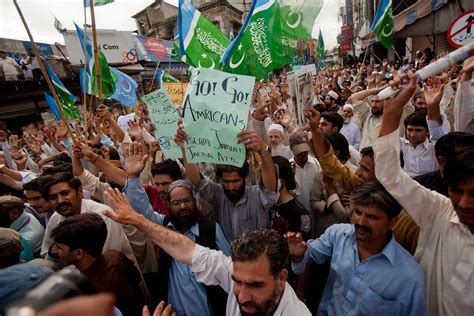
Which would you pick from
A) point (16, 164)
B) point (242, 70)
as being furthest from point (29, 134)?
point (242, 70)

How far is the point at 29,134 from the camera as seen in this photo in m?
7.66

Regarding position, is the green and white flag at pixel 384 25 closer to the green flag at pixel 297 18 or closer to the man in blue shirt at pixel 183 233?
the green flag at pixel 297 18

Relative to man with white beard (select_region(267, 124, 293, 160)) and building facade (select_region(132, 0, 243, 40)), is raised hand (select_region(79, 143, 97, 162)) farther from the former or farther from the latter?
building facade (select_region(132, 0, 243, 40))

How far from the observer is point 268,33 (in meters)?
3.62

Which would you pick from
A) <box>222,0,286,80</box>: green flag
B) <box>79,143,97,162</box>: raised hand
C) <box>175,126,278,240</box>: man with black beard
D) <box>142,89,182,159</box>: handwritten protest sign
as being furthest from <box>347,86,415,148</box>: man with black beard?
<box>79,143,97,162</box>: raised hand

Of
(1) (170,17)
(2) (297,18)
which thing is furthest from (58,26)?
(1) (170,17)

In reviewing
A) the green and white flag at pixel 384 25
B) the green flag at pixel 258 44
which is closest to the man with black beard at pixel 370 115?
the green flag at pixel 258 44

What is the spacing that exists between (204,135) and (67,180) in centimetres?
137

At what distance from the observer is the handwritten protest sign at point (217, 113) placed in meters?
2.30

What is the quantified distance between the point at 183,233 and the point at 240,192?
0.62 metres

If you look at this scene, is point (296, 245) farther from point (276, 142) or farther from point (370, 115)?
point (370, 115)

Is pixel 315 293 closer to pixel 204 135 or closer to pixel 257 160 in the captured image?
pixel 257 160

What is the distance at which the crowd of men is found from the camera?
1.49 m

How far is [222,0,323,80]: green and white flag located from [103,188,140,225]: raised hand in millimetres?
2321
